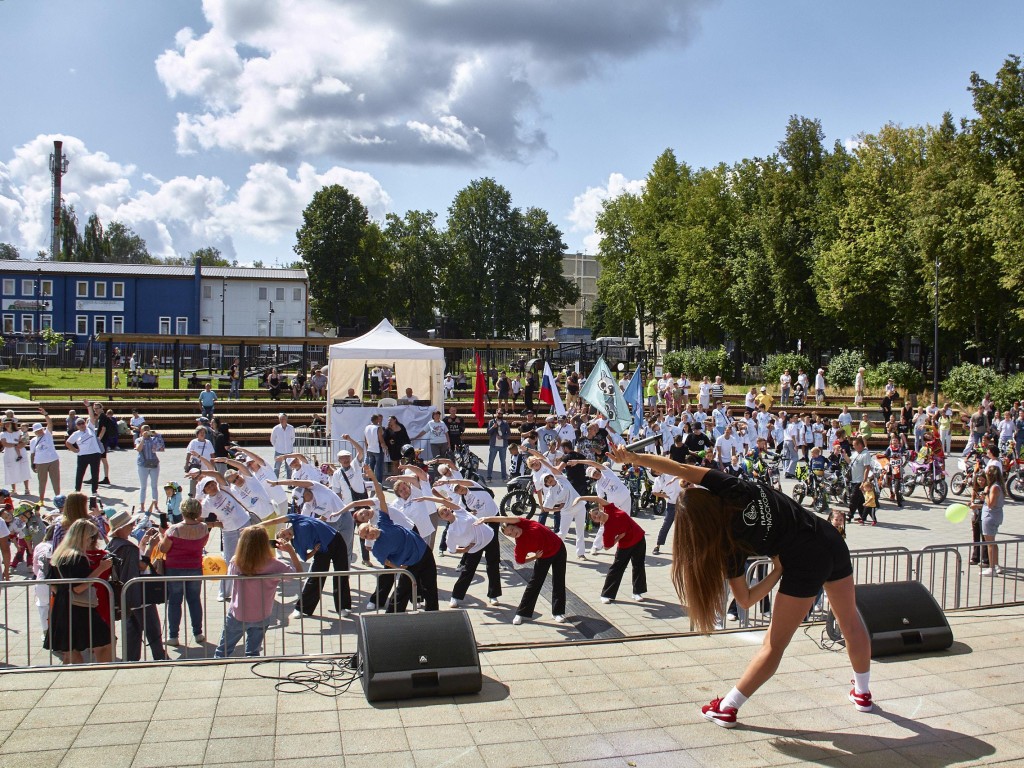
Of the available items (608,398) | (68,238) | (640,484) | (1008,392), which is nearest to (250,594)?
(640,484)

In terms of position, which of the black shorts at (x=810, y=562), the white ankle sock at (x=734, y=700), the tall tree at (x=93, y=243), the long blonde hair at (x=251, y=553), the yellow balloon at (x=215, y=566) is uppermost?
the tall tree at (x=93, y=243)

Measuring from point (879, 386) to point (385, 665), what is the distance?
110 feet

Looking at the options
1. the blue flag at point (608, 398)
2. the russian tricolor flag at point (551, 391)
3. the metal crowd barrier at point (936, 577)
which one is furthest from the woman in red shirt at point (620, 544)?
the russian tricolor flag at point (551, 391)

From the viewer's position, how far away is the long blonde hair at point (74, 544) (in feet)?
23.0

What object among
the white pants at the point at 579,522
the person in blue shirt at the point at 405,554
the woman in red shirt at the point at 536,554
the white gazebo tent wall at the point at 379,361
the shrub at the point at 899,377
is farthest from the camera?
the shrub at the point at 899,377

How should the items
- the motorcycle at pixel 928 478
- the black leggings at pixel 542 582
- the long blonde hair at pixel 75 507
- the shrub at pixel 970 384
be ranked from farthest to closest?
the shrub at pixel 970 384 → the motorcycle at pixel 928 478 → the black leggings at pixel 542 582 → the long blonde hair at pixel 75 507

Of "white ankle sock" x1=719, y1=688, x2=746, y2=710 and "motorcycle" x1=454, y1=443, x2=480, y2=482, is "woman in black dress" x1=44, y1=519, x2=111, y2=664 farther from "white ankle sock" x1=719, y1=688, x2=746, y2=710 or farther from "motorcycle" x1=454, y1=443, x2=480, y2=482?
"motorcycle" x1=454, y1=443, x2=480, y2=482

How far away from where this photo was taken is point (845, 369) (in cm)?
3653

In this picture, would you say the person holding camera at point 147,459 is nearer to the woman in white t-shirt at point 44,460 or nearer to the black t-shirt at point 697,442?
the woman in white t-shirt at point 44,460

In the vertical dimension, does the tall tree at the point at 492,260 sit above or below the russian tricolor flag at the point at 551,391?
above

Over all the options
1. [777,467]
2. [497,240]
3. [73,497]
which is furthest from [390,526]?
[497,240]

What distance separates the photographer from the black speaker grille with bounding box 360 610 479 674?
18.0 feet

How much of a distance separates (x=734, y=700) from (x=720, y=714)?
0.13 m

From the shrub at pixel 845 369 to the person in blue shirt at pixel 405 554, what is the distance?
3121 cm
